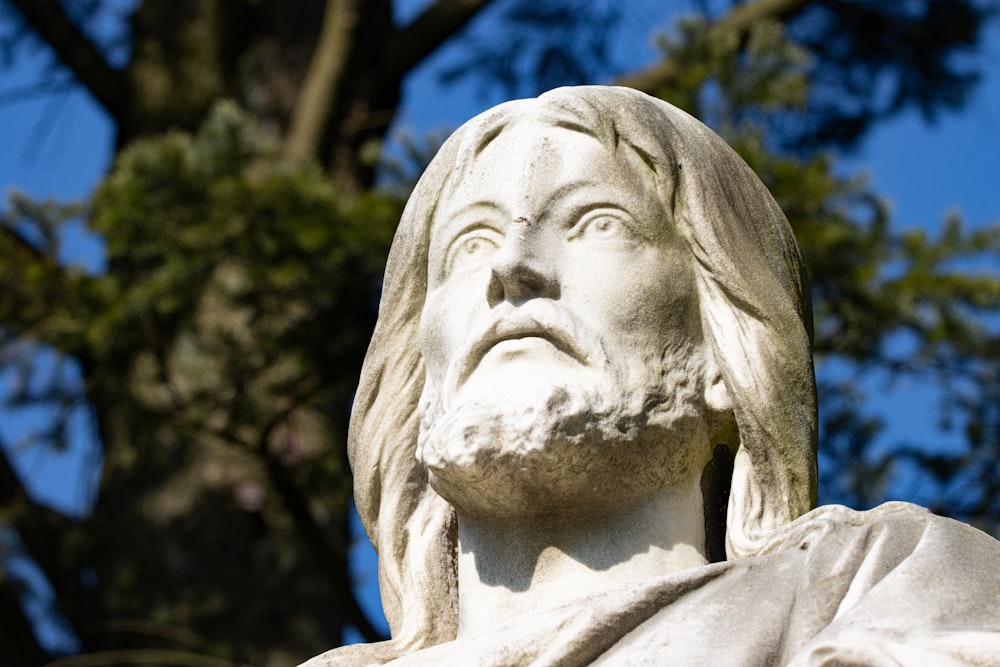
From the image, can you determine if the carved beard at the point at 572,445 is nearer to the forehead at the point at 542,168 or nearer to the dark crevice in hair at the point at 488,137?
the forehead at the point at 542,168

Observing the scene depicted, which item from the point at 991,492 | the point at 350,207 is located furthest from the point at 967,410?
the point at 350,207

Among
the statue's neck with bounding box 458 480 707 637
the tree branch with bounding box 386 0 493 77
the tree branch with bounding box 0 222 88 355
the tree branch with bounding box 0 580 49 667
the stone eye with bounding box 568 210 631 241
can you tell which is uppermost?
the tree branch with bounding box 386 0 493 77

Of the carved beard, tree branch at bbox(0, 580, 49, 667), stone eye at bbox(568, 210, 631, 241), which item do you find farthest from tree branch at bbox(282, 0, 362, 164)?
the carved beard

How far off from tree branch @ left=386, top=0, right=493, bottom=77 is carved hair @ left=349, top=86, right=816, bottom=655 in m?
5.31

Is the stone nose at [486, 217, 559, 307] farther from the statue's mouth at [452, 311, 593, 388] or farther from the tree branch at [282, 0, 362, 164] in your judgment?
the tree branch at [282, 0, 362, 164]

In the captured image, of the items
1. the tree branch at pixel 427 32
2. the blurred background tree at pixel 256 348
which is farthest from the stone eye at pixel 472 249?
the tree branch at pixel 427 32

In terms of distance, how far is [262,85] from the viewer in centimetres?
882

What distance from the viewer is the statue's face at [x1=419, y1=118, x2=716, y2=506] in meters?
3.05

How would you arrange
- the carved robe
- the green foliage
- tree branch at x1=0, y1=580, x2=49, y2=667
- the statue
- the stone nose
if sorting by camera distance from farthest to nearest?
tree branch at x1=0, y1=580, x2=49, y2=667
the green foliage
the stone nose
the statue
the carved robe

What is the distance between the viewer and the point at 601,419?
→ 3072 mm

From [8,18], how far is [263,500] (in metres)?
3.12

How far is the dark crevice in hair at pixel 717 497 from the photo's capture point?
3.26 meters

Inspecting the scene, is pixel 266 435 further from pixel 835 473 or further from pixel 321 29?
pixel 321 29

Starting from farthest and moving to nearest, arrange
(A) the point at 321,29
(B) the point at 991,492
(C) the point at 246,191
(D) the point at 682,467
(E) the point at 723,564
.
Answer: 1. (A) the point at 321,29
2. (B) the point at 991,492
3. (C) the point at 246,191
4. (D) the point at 682,467
5. (E) the point at 723,564
